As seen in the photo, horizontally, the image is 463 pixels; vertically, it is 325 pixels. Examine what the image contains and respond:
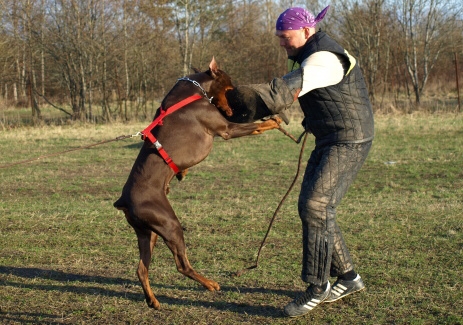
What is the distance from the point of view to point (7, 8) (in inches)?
971

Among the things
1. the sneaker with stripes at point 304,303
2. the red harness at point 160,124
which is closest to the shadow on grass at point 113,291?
the sneaker with stripes at point 304,303

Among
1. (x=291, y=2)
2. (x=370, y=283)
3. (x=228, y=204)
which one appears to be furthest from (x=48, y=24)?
(x=370, y=283)

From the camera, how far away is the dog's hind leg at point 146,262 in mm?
4199

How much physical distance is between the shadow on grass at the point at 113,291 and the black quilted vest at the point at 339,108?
131 cm

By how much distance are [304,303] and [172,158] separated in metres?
1.37

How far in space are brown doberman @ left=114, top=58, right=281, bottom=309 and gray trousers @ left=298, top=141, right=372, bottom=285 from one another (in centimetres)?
70

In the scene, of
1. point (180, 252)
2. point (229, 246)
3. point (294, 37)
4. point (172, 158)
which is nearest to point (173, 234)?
point (180, 252)

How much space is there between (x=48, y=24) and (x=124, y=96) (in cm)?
421

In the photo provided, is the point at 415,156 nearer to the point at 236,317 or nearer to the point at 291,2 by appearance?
the point at 236,317

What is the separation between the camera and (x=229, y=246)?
19.8ft

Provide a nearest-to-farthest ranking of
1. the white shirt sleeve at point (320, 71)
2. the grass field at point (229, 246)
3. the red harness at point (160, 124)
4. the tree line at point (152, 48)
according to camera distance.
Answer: the white shirt sleeve at point (320, 71) → the red harness at point (160, 124) → the grass field at point (229, 246) → the tree line at point (152, 48)

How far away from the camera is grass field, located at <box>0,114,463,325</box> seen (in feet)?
14.0

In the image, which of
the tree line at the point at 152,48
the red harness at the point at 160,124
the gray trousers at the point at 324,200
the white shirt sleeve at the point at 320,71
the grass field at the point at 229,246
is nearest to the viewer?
the white shirt sleeve at the point at 320,71

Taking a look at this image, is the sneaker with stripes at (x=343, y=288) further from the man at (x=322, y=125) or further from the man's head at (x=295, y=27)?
the man's head at (x=295, y=27)
